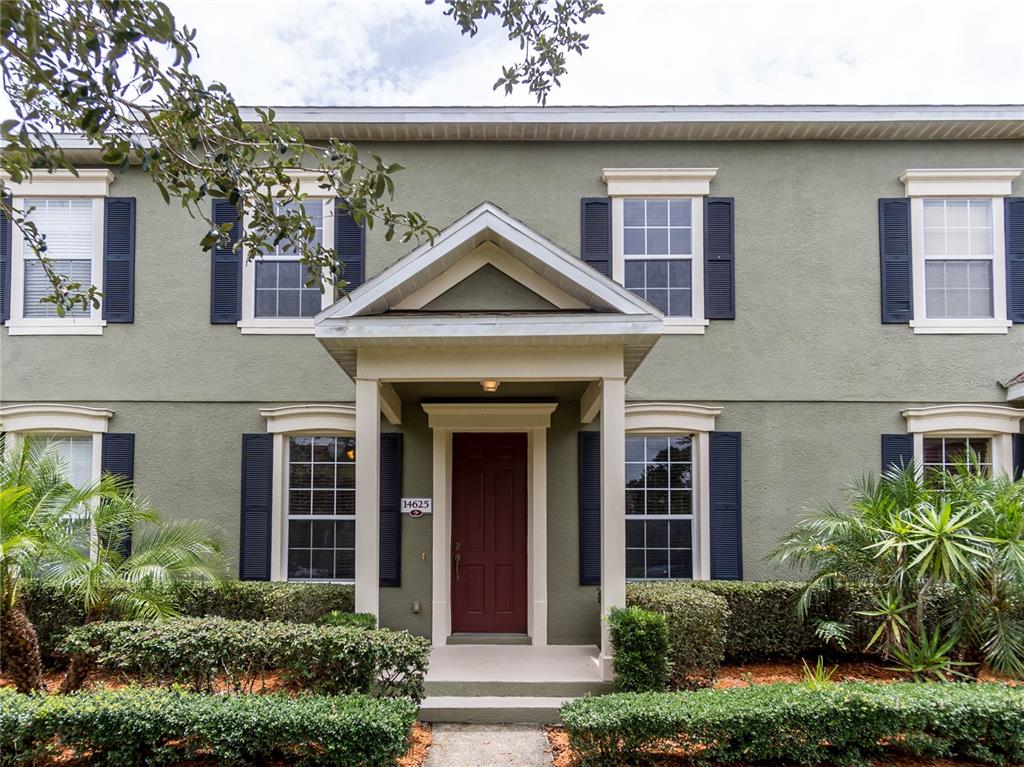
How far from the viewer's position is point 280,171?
4.60 metres

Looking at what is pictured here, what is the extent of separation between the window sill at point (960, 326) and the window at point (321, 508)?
745cm

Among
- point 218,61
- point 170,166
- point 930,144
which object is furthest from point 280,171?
point 930,144

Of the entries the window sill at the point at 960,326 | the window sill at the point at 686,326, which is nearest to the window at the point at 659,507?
the window sill at the point at 686,326

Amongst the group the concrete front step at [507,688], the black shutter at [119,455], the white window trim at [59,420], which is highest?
the white window trim at [59,420]

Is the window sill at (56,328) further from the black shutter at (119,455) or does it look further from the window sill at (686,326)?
the window sill at (686,326)

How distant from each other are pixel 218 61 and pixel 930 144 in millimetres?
8731

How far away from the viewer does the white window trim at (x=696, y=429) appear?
9320 mm

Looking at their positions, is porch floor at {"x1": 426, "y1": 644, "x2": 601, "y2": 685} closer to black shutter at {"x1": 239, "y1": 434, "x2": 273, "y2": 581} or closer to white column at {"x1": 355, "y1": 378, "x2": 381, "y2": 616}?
white column at {"x1": 355, "y1": 378, "x2": 381, "y2": 616}

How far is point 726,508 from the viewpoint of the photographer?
928 cm

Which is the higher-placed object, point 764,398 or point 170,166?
point 170,166

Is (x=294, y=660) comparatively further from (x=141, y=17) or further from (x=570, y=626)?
(x=141, y=17)

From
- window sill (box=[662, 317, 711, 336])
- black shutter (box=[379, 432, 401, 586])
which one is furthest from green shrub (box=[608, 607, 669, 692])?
window sill (box=[662, 317, 711, 336])

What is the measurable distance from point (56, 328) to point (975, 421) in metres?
11.7

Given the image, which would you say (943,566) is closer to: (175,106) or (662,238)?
(662,238)
